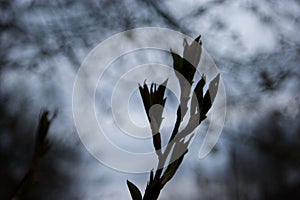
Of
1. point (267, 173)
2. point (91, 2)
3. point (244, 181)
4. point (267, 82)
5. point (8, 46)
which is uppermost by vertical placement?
point (267, 173)

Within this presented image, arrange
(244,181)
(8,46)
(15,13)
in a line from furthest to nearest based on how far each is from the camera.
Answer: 1. (244,181)
2. (15,13)
3. (8,46)

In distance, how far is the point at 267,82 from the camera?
5.59 ft

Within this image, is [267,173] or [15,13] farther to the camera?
[267,173]

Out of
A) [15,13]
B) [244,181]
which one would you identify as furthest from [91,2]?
[244,181]

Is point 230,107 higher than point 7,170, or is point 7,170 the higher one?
point 230,107

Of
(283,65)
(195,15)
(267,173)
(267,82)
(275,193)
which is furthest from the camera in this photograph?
(275,193)

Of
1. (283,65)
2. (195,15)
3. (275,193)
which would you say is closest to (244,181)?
(275,193)

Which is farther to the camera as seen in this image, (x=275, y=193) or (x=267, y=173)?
(x=275, y=193)

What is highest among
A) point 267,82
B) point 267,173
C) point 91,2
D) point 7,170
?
point 267,173

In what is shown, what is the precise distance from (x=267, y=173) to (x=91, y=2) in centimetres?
360

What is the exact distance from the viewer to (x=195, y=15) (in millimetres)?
1599

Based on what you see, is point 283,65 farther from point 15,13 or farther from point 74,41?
point 15,13

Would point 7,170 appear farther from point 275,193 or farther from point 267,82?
point 275,193

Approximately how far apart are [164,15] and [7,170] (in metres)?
0.76
